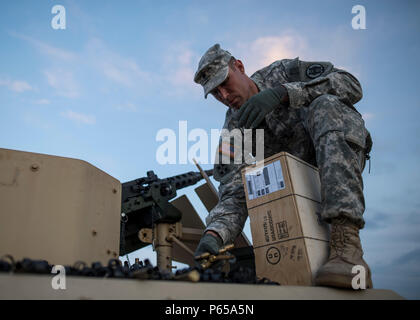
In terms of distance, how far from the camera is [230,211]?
6.64 feet

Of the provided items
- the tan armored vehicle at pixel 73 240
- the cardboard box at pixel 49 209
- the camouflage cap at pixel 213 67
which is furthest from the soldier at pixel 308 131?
the cardboard box at pixel 49 209

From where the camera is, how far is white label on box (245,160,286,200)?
1595 mm

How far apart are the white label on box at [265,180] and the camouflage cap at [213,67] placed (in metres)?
0.65

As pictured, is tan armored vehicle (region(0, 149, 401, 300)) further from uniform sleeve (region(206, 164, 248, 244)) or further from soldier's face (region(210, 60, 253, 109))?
soldier's face (region(210, 60, 253, 109))

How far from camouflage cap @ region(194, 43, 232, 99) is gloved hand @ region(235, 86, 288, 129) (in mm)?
432

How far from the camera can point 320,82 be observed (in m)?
1.80

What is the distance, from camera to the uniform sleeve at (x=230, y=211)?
193cm

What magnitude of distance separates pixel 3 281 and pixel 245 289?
575 millimetres

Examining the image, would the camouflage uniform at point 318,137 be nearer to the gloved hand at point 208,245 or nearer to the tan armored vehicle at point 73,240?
the gloved hand at point 208,245

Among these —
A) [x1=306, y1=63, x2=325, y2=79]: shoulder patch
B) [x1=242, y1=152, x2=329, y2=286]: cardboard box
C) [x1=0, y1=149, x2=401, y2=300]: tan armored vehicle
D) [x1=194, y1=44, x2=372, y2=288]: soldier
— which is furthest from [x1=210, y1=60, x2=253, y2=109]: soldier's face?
[x1=0, y1=149, x2=401, y2=300]: tan armored vehicle

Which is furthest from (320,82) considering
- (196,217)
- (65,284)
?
(196,217)

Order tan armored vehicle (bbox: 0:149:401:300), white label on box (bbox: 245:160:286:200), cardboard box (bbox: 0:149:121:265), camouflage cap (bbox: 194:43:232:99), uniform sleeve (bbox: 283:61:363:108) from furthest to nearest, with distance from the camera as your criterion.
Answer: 1. camouflage cap (bbox: 194:43:232:99)
2. uniform sleeve (bbox: 283:61:363:108)
3. white label on box (bbox: 245:160:286:200)
4. cardboard box (bbox: 0:149:121:265)
5. tan armored vehicle (bbox: 0:149:401:300)

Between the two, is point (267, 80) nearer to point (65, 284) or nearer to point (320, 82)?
point (320, 82)
